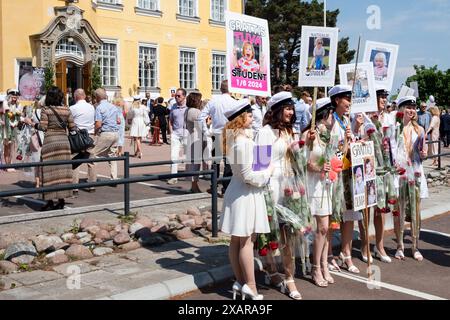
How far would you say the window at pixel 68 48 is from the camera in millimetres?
26844

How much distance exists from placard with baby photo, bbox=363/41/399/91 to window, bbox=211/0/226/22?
28.1 meters

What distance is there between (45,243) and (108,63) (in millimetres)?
24186

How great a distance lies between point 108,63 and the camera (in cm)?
2969

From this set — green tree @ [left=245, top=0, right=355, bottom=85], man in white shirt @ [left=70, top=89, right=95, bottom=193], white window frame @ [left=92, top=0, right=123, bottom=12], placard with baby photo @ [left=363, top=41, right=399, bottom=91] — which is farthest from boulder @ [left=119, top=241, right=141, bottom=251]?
green tree @ [left=245, top=0, right=355, bottom=85]

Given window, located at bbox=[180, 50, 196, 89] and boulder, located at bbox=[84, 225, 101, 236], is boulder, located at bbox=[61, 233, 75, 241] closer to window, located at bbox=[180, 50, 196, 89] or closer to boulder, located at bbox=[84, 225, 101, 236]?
boulder, located at bbox=[84, 225, 101, 236]

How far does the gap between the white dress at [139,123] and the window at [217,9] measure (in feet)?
57.0

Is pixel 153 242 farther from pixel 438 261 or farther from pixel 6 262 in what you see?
→ pixel 438 261

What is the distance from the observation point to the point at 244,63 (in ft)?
21.5

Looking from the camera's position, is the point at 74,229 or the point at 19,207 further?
the point at 19,207

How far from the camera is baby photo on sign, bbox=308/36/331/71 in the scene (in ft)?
20.3

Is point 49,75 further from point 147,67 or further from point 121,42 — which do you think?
point 147,67
